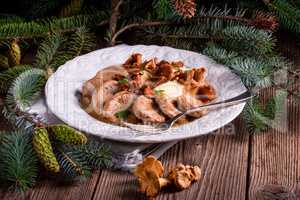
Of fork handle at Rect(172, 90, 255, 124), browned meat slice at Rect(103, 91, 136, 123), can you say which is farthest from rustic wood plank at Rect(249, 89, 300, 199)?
browned meat slice at Rect(103, 91, 136, 123)

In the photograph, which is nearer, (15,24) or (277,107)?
(277,107)

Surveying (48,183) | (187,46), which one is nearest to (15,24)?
(187,46)

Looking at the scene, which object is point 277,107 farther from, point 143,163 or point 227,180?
point 143,163

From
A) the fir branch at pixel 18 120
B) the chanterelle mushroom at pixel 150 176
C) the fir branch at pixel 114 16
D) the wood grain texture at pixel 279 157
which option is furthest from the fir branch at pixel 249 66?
the fir branch at pixel 18 120

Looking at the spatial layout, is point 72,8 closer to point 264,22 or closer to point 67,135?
point 264,22

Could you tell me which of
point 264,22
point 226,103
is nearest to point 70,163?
point 226,103

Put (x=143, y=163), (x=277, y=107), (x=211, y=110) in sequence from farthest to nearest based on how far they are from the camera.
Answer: (x=277, y=107) → (x=211, y=110) → (x=143, y=163)

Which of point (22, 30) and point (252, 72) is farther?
point (22, 30)

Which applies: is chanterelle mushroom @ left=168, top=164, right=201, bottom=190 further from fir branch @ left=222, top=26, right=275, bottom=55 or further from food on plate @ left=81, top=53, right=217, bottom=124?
fir branch @ left=222, top=26, right=275, bottom=55
